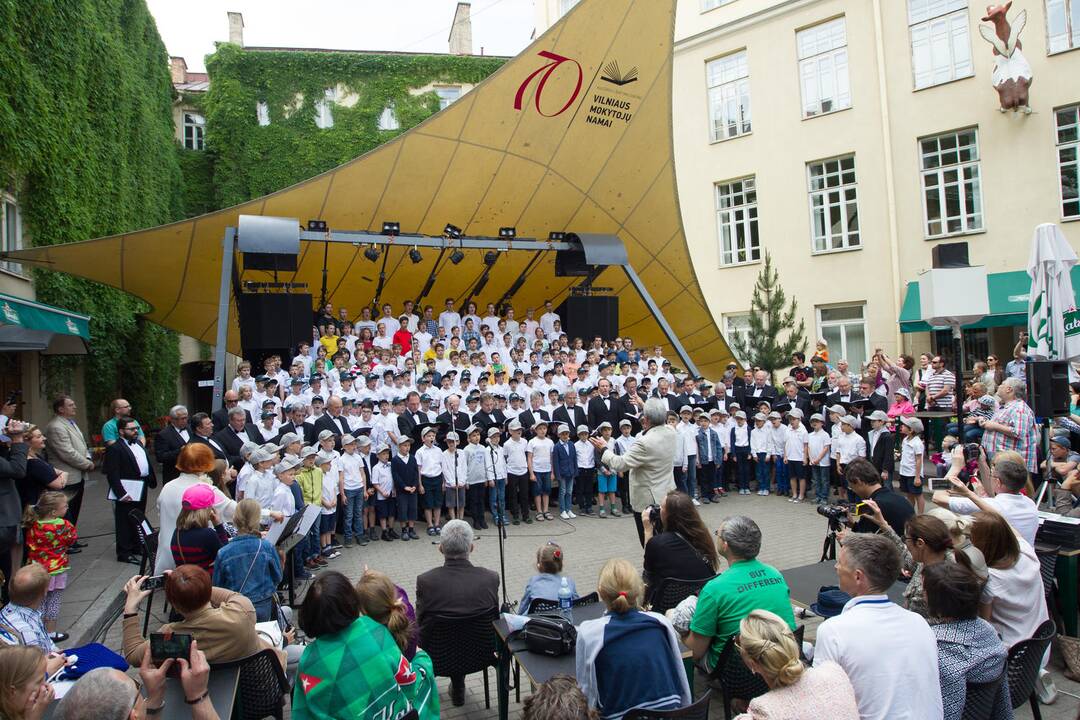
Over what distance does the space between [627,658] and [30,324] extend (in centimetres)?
1002

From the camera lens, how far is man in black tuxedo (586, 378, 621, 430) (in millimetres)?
10961

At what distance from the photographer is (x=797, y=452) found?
10.4 metres

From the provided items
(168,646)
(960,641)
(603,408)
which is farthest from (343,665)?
(603,408)

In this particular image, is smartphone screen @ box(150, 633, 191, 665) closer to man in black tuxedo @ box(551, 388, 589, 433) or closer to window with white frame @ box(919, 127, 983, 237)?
man in black tuxedo @ box(551, 388, 589, 433)

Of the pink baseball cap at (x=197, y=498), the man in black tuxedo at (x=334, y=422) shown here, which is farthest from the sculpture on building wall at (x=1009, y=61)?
the pink baseball cap at (x=197, y=498)

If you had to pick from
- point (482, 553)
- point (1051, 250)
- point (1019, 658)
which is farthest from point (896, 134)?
point (1019, 658)

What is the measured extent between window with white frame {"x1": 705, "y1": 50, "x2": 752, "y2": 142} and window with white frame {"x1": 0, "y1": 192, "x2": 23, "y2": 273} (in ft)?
59.9

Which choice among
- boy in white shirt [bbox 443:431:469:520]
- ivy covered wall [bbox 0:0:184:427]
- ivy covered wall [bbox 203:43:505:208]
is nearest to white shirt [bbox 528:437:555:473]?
boy in white shirt [bbox 443:431:469:520]

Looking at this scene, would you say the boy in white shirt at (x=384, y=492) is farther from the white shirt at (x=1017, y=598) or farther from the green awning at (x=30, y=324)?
the white shirt at (x=1017, y=598)

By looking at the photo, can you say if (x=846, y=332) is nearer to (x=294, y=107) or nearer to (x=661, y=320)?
(x=661, y=320)

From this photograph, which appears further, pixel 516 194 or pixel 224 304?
pixel 516 194

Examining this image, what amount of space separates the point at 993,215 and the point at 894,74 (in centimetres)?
456

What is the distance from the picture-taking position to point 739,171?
21094 millimetres

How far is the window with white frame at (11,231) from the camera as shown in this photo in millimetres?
11938
